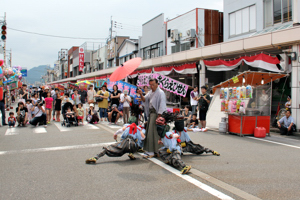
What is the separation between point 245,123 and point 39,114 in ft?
30.5

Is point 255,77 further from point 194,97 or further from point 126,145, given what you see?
point 126,145

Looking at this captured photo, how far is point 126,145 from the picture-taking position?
6.31m

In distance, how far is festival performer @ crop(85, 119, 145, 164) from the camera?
6266 mm

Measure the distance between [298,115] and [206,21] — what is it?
14.8m

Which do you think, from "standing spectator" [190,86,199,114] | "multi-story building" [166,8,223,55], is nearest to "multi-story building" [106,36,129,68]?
"multi-story building" [166,8,223,55]

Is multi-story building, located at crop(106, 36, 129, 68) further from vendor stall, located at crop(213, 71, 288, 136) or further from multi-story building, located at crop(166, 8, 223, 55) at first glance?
vendor stall, located at crop(213, 71, 288, 136)

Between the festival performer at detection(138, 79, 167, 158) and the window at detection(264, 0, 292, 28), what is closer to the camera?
the festival performer at detection(138, 79, 167, 158)

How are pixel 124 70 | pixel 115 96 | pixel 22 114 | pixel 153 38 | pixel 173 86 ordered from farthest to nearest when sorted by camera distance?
pixel 153 38 → pixel 173 86 → pixel 115 96 → pixel 22 114 → pixel 124 70

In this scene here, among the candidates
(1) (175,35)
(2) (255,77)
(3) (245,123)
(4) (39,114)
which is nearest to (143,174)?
(3) (245,123)

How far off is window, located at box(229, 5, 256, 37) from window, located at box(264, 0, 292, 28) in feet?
3.38

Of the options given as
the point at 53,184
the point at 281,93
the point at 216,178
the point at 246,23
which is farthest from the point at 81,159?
the point at 246,23

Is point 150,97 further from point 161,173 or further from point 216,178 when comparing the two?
point 216,178

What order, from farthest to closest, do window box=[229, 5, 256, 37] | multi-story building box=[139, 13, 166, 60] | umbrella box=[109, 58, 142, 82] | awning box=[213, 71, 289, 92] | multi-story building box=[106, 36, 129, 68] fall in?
multi-story building box=[106, 36, 129, 68] → multi-story building box=[139, 13, 166, 60] → window box=[229, 5, 256, 37] → awning box=[213, 71, 289, 92] → umbrella box=[109, 58, 142, 82]

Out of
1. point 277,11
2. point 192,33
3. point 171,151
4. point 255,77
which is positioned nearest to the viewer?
point 171,151
